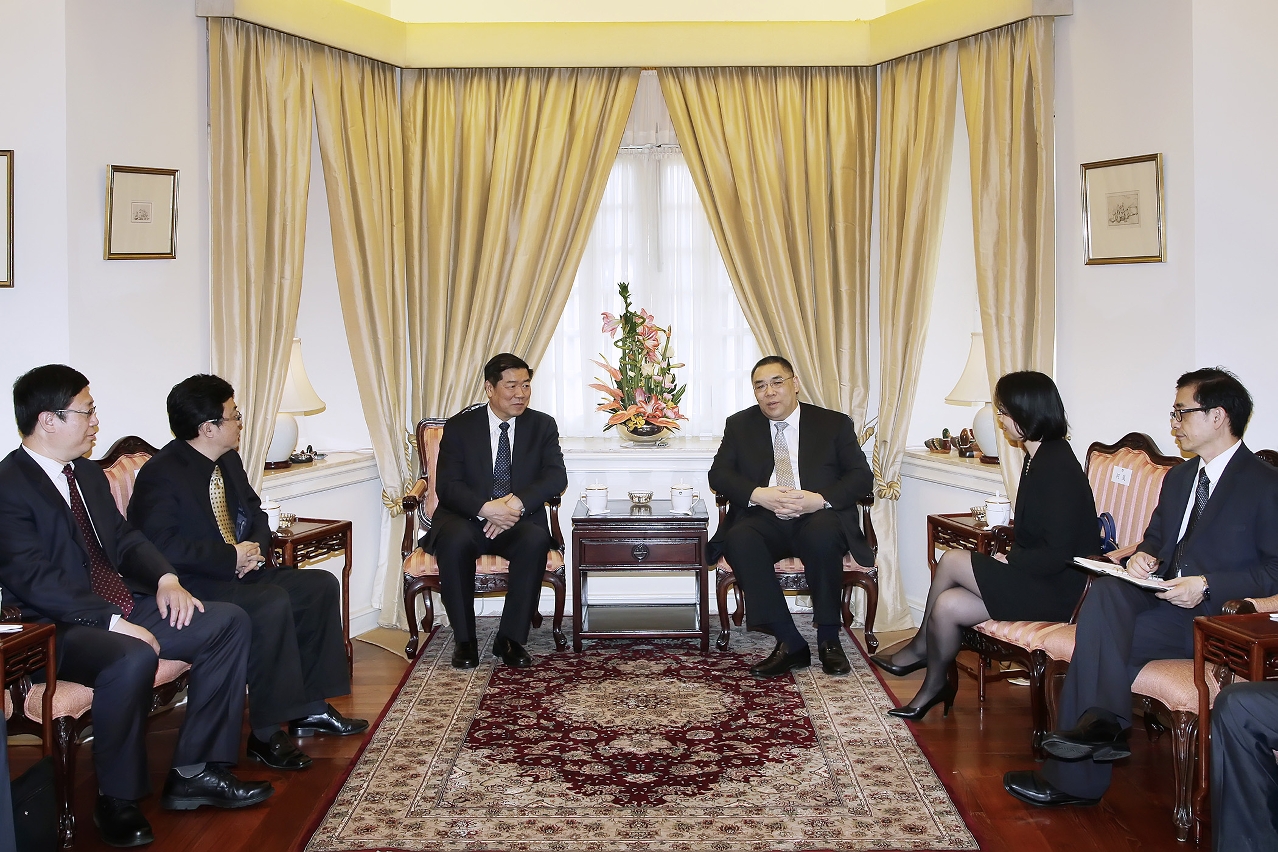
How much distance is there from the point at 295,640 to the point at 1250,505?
3.36m

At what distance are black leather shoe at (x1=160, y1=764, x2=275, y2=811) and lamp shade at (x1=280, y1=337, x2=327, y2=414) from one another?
239 centimetres

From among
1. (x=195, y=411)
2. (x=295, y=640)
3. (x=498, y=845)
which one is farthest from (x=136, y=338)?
(x=498, y=845)

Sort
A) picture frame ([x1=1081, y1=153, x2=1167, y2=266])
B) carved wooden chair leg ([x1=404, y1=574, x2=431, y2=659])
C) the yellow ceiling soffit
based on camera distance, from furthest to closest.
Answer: the yellow ceiling soffit
carved wooden chair leg ([x1=404, y1=574, x2=431, y2=659])
picture frame ([x1=1081, y1=153, x2=1167, y2=266])

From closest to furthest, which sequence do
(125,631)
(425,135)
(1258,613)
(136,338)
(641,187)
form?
(1258,613)
(125,631)
(136,338)
(425,135)
(641,187)

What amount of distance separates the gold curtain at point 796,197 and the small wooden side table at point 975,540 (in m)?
1.14

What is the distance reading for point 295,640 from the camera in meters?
3.96

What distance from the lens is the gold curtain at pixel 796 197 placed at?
5.94 m

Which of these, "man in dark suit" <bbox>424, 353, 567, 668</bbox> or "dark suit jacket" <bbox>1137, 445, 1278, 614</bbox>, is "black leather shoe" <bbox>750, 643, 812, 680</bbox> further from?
"dark suit jacket" <bbox>1137, 445, 1278, 614</bbox>

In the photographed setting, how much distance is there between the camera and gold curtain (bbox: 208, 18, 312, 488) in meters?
4.95

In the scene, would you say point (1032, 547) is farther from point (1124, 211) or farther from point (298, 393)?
point (298, 393)

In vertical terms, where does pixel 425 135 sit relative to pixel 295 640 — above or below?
above

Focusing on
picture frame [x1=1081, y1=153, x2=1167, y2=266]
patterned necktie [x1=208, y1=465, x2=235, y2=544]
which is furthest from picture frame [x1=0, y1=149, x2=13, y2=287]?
picture frame [x1=1081, y1=153, x2=1167, y2=266]

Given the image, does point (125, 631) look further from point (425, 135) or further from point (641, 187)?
point (641, 187)

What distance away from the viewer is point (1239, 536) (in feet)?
11.2
